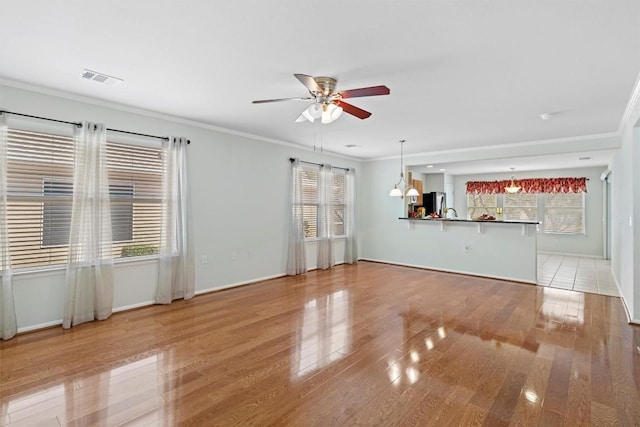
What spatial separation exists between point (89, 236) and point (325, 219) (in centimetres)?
419

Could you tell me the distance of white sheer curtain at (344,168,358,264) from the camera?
760 cm

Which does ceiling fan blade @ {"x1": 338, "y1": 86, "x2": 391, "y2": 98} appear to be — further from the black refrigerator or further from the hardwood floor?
the black refrigerator

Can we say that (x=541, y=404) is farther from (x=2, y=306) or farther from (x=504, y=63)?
(x=2, y=306)

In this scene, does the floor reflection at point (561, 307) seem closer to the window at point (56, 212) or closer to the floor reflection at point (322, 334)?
the floor reflection at point (322, 334)

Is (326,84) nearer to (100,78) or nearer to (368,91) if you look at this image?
(368,91)

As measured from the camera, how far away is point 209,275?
5.05m

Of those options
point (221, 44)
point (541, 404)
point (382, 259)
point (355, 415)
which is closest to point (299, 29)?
point (221, 44)

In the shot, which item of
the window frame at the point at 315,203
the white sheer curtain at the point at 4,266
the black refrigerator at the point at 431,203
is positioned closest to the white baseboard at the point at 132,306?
the white sheer curtain at the point at 4,266

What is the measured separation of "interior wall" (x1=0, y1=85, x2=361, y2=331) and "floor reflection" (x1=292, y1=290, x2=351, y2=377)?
1.61 metres

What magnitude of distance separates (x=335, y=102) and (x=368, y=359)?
2.35 meters

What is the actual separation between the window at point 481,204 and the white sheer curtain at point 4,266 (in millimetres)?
10410

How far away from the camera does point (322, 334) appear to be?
3.42 metres

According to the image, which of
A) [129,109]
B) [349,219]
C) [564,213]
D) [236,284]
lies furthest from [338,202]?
[564,213]

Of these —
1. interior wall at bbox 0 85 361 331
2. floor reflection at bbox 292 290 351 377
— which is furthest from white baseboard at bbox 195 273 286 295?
floor reflection at bbox 292 290 351 377
